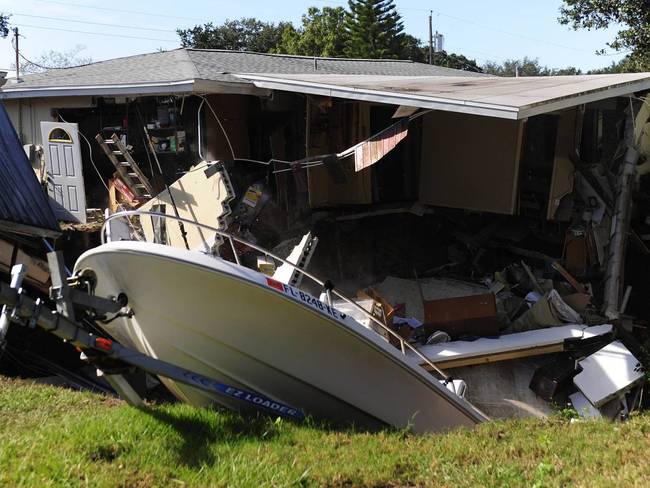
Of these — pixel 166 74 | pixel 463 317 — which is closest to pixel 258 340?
pixel 463 317

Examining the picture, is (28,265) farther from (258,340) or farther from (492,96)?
(492,96)

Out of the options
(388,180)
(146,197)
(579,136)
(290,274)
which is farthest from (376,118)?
(290,274)

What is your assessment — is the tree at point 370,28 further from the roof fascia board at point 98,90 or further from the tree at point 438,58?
the roof fascia board at point 98,90

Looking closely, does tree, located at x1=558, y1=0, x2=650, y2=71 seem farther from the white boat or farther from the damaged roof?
the white boat

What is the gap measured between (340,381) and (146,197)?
5.57 metres

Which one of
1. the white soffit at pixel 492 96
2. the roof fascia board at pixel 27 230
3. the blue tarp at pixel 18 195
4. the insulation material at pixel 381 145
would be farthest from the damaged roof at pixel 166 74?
the insulation material at pixel 381 145

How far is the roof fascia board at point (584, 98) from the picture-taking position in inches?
235


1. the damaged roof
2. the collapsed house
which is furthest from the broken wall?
the damaged roof

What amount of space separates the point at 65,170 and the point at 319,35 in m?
35.5

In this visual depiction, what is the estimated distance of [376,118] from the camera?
10305 millimetres

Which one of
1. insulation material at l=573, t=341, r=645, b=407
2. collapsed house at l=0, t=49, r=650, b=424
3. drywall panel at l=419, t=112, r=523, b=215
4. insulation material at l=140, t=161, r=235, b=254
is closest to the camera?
insulation material at l=573, t=341, r=645, b=407

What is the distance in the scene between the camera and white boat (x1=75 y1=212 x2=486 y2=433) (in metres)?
4.70

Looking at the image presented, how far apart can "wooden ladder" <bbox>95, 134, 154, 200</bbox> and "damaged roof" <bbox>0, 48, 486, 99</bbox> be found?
0.70 metres

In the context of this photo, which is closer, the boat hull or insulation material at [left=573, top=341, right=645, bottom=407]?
the boat hull
